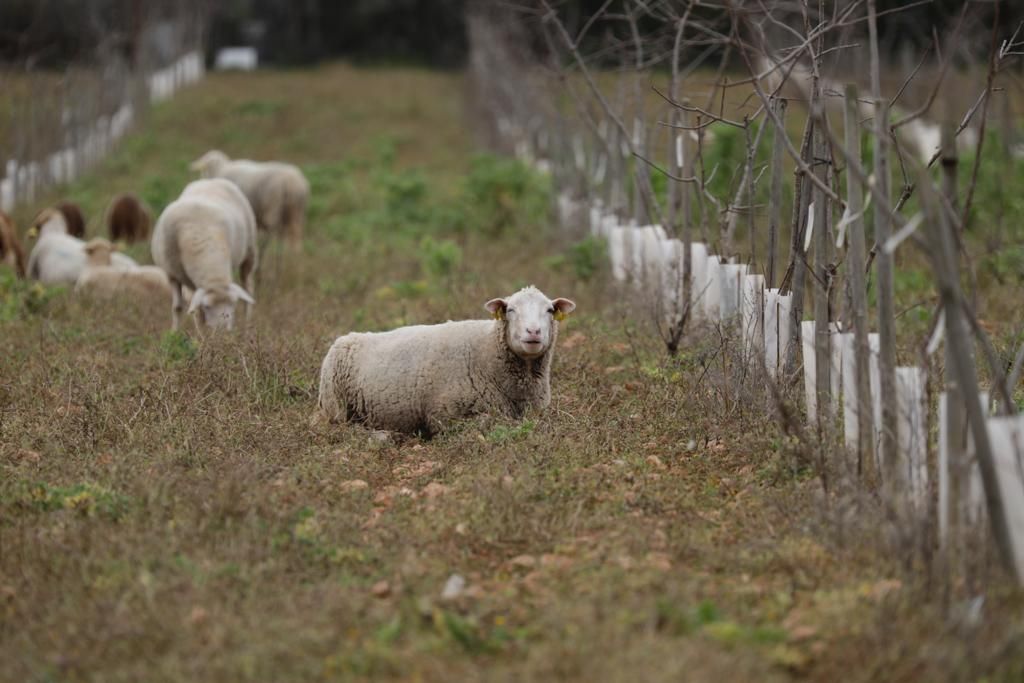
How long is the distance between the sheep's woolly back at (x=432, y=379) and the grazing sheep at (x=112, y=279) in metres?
5.28

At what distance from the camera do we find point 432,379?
25.5 feet

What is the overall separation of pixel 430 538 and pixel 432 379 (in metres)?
2.31

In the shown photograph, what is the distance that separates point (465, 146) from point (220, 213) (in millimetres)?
21163

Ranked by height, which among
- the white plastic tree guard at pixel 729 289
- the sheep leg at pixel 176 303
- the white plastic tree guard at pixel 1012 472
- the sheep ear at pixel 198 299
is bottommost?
the sheep leg at pixel 176 303

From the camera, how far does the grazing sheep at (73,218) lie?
16.1m

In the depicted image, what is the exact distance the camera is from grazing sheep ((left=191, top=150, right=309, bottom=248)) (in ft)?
58.2

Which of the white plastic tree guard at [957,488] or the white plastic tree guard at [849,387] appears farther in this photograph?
the white plastic tree guard at [849,387]

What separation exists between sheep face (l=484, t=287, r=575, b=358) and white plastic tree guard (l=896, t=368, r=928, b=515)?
2461 millimetres

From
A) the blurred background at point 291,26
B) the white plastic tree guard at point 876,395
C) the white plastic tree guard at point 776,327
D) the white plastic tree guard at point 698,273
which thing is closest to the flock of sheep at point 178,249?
the white plastic tree guard at point 698,273

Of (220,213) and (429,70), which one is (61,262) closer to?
(220,213)

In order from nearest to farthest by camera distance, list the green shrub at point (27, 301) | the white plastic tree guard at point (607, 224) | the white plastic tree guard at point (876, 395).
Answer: the white plastic tree guard at point (876, 395), the green shrub at point (27, 301), the white plastic tree guard at point (607, 224)

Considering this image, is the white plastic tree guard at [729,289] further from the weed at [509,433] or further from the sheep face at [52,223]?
the sheep face at [52,223]

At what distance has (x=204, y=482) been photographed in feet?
20.0

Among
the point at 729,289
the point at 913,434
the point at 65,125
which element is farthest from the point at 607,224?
the point at 65,125
